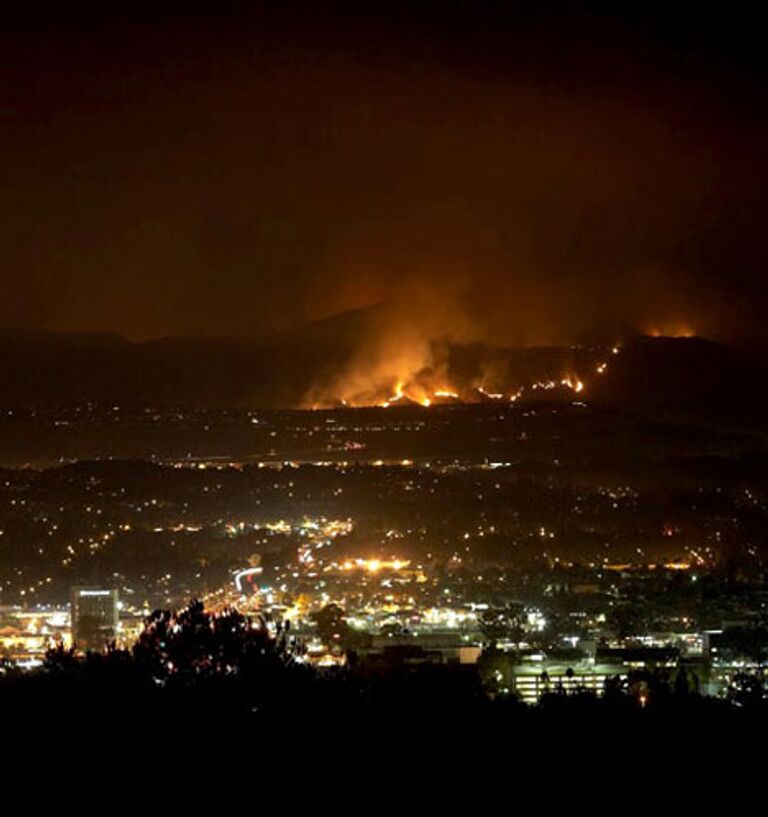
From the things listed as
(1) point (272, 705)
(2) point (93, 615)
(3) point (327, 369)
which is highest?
(3) point (327, 369)

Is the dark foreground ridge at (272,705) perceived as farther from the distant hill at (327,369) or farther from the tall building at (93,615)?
the distant hill at (327,369)

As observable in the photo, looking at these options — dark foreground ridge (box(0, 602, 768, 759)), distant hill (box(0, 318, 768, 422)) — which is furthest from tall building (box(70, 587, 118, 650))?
distant hill (box(0, 318, 768, 422))

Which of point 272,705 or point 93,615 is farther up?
point 93,615

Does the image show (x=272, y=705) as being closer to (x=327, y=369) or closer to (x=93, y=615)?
(x=93, y=615)

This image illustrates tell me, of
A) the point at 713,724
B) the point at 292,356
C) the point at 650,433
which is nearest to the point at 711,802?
the point at 713,724

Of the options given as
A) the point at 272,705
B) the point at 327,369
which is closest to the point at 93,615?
the point at 272,705

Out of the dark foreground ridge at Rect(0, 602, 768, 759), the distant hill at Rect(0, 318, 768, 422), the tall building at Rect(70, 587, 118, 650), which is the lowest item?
A: the dark foreground ridge at Rect(0, 602, 768, 759)

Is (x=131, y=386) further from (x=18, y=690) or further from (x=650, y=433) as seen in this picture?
(x=18, y=690)

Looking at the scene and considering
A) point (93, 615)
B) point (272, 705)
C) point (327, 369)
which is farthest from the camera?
point (327, 369)

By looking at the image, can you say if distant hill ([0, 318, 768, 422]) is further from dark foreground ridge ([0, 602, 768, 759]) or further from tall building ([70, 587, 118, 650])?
dark foreground ridge ([0, 602, 768, 759])
